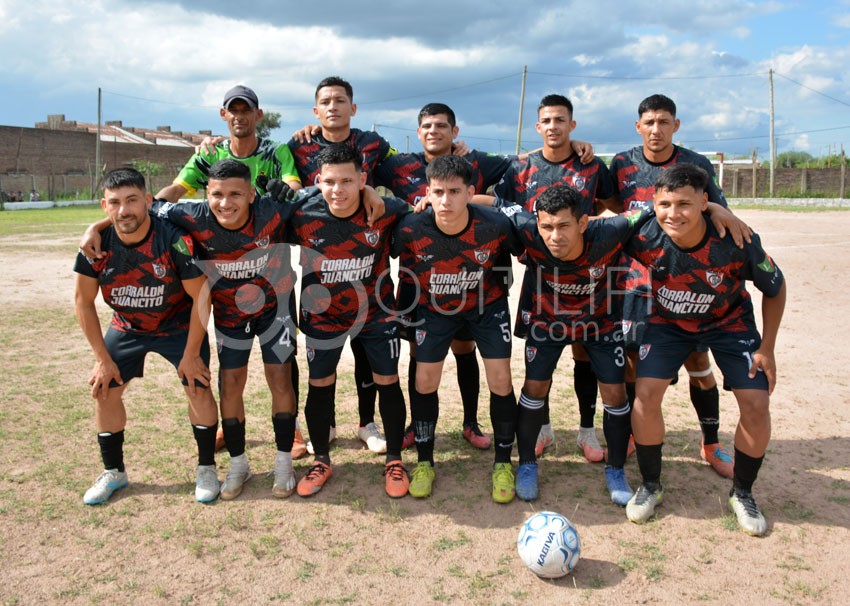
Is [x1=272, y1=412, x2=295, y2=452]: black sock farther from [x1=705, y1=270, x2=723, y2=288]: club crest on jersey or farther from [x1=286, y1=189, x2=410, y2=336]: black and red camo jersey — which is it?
[x1=705, y1=270, x2=723, y2=288]: club crest on jersey

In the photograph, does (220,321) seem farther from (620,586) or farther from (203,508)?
(620,586)

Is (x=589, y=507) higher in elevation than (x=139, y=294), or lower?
lower

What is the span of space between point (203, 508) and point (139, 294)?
4.63ft

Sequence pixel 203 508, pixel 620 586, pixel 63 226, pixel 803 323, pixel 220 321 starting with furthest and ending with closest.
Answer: pixel 63 226, pixel 803 323, pixel 220 321, pixel 203 508, pixel 620 586

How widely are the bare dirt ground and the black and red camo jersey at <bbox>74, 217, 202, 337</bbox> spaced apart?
4.02ft

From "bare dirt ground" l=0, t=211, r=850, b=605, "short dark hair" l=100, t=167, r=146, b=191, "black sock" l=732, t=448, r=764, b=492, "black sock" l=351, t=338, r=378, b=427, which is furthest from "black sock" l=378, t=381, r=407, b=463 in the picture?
"black sock" l=732, t=448, r=764, b=492

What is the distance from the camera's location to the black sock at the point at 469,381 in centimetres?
498

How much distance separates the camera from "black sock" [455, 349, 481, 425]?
4.98 metres

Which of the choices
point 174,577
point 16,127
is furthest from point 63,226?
point 16,127

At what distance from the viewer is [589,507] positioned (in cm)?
402

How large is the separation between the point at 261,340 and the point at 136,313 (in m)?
0.80

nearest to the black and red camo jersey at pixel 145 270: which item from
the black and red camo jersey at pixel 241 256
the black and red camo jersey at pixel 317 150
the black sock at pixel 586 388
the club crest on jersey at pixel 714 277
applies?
the black and red camo jersey at pixel 241 256

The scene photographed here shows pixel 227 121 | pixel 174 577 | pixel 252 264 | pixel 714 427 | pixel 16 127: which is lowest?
pixel 174 577

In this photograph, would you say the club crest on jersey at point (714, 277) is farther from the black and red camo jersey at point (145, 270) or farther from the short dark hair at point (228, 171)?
the black and red camo jersey at point (145, 270)
